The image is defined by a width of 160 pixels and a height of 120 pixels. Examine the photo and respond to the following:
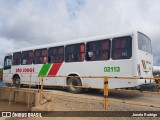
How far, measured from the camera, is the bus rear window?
10977mm

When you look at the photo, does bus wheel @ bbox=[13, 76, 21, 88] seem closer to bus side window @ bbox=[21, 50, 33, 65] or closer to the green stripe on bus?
bus side window @ bbox=[21, 50, 33, 65]

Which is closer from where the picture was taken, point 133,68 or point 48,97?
point 133,68

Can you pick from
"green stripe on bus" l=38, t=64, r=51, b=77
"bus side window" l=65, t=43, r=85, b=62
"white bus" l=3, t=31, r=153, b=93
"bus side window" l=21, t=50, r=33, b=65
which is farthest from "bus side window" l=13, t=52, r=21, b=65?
"bus side window" l=65, t=43, r=85, b=62

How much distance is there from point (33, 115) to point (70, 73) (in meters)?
3.41

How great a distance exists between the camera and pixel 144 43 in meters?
11.9

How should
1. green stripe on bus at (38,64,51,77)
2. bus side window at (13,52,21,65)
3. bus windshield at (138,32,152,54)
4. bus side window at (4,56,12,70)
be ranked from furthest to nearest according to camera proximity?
bus side window at (4,56,12,70) → bus side window at (13,52,21,65) → green stripe on bus at (38,64,51,77) → bus windshield at (138,32,152,54)

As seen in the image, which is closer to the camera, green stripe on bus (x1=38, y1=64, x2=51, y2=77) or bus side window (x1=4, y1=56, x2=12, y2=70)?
green stripe on bus (x1=38, y1=64, x2=51, y2=77)

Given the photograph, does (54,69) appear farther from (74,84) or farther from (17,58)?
(17,58)

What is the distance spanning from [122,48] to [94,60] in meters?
1.78

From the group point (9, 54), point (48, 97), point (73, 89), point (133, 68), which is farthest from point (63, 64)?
point (9, 54)

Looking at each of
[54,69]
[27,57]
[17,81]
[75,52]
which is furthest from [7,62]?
[75,52]

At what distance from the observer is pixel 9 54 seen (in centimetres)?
1889

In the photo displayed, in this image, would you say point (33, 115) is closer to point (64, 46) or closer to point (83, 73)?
point (83, 73)

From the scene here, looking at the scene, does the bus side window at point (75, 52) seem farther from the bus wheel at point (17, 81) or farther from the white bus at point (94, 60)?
the bus wheel at point (17, 81)
